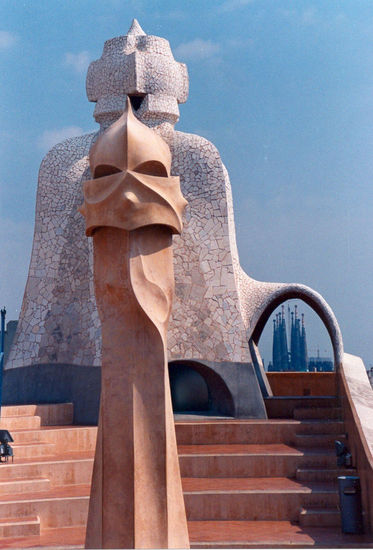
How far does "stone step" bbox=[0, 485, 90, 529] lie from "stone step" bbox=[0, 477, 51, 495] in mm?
143

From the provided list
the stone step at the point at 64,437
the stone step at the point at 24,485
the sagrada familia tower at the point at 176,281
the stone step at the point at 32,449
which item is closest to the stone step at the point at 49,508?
the stone step at the point at 24,485

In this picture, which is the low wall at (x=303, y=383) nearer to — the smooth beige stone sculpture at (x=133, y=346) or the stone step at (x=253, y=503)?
the stone step at (x=253, y=503)

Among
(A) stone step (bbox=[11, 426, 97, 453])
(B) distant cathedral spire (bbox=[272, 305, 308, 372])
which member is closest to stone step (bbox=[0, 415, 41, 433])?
(A) stone step (bbox=[11, 426, 97, 453])

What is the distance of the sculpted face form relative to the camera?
244 inches

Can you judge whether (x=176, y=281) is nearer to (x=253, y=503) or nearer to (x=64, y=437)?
(x=64, y=437)

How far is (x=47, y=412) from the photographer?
12.3m

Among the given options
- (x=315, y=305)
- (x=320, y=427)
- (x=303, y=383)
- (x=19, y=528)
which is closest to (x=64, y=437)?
(x=19, y=528)

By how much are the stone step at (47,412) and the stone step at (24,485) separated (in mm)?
2321

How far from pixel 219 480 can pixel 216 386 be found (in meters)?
3.34

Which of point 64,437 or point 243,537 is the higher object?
point 64,437

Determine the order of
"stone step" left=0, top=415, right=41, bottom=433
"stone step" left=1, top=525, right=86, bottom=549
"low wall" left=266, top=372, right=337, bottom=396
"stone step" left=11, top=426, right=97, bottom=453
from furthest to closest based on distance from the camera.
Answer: "low wall" left=266, top=372, right=337, bottom=396, "stone step" left=0, top=415, right=41, bottom=433, "stone step" left=11, top=426, right=97, bottom=453, "stone step" left=1, top=525, right=86, bottom=549

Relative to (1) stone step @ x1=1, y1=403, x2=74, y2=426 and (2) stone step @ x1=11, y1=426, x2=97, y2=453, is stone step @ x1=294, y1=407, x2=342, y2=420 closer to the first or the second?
(2) stone step @ x1=11, y1=426, x2=97, y2=453

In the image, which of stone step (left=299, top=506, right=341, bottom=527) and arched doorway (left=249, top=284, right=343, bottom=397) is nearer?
stone step (left=299, top=506, right=341, bottom=527)

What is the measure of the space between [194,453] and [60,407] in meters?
3.01
